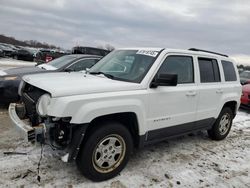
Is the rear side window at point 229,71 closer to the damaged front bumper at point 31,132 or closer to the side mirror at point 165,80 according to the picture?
the side mirror at point 165,80

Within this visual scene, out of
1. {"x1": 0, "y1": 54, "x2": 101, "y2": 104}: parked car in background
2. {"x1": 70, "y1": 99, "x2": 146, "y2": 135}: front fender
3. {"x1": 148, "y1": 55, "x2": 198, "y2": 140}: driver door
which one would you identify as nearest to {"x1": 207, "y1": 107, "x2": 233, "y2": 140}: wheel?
{"x1": 148, "y1": 55, "x2": 198, "y2": 140}: driver door

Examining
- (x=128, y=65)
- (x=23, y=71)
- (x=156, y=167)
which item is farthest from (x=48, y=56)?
(x=156, y=167)

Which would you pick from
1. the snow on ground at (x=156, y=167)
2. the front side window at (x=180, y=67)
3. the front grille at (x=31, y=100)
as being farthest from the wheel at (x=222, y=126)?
the front grille at (x=31, y=100)

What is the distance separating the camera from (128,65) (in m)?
4.38

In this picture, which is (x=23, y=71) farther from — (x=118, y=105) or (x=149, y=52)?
(x=118, y=105)

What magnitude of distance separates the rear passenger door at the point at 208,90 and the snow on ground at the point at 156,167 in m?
0.71

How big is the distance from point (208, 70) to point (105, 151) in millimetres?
2876

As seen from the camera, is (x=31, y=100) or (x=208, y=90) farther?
(x=208, y=90)

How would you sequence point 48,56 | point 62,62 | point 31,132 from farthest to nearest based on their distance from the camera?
point 48,56 < point 62,62 < point 31,132

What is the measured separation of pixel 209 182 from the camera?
12.8ft

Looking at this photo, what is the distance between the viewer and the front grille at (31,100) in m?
3.63

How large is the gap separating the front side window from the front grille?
1.90m

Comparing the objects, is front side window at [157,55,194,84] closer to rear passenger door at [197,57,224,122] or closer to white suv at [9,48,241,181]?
white suv at [9,48,241,181]

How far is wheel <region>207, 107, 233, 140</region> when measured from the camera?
227 inches
